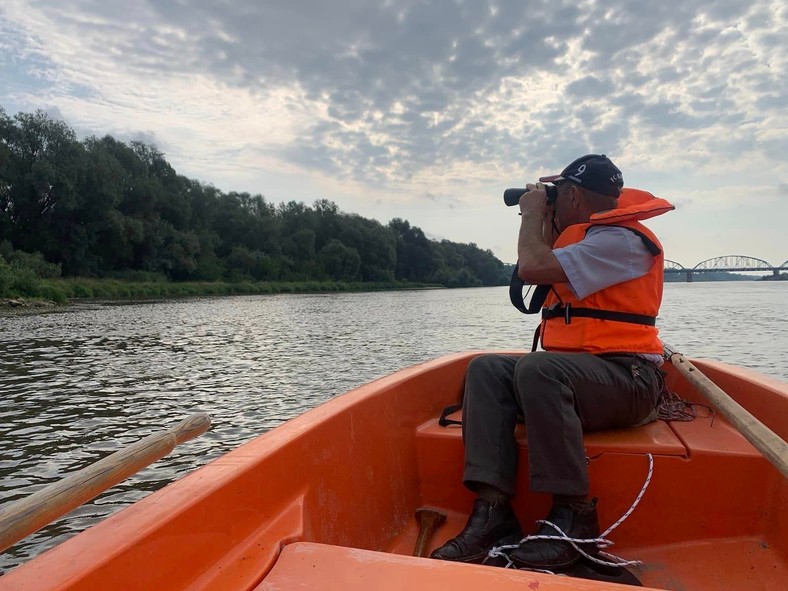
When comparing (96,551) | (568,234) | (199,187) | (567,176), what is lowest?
(96,551)

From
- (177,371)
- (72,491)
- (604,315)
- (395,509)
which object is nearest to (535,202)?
(604,315)

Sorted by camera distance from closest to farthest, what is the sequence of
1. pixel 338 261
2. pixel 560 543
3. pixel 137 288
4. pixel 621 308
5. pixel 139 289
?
pixel 560 543
pixel 621 308
pixel 137 288
pixel 139 289
pixel 338 261

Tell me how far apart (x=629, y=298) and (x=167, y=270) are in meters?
45.1

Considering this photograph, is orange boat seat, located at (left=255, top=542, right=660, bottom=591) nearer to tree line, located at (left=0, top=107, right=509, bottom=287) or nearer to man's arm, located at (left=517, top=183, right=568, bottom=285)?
man's arm, located at (left=517, top=183, right=568, bottom=285)

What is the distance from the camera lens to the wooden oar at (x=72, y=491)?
110cm

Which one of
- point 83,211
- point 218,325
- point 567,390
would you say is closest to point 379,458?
point 567,390

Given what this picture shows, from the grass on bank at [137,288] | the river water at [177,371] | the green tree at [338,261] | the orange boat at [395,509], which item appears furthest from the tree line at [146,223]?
the orange boat at [395,509]

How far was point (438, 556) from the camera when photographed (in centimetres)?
183

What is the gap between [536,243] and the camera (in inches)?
86.0

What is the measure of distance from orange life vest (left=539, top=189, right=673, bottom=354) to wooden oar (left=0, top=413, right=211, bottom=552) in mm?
1456

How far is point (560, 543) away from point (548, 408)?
414mm

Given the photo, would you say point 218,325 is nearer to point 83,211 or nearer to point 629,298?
point 629,298

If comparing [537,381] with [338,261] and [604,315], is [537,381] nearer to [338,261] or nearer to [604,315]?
[604,315]

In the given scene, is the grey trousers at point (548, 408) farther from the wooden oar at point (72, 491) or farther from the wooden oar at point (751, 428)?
the wooden oar at point (72, 491)
